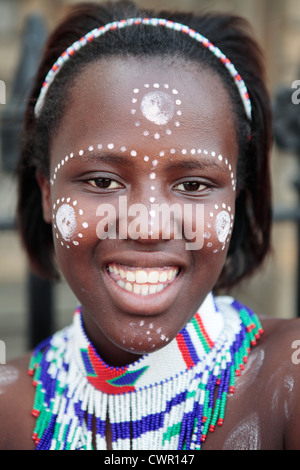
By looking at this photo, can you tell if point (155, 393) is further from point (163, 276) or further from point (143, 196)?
point (143, 196)

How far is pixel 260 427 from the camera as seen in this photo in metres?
1.43

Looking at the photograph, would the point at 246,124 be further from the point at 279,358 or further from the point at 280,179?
the point at 280,179

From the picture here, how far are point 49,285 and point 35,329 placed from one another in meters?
0.22

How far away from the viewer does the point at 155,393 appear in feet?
4.95

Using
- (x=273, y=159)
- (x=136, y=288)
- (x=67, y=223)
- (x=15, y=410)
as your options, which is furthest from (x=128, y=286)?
(x=273, y=159)

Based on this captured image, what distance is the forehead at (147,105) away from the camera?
1371mm

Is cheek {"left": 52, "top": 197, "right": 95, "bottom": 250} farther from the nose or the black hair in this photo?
the black hair

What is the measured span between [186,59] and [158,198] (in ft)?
1.25

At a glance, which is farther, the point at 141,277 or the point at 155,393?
the point at 155,393

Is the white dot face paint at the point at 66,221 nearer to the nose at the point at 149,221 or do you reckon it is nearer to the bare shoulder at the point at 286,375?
the nose at the point at 149,221

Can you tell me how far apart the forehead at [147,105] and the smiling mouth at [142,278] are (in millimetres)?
300

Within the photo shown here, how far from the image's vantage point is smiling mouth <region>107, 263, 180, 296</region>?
1353 mm

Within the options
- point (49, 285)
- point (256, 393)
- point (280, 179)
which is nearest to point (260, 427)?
point (256, 393)

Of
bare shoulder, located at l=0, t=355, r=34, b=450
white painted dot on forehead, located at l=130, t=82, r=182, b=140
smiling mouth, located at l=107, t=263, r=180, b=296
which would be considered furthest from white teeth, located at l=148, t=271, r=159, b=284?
bare shoulder, located at l=0, t=355, r=34, b=450
